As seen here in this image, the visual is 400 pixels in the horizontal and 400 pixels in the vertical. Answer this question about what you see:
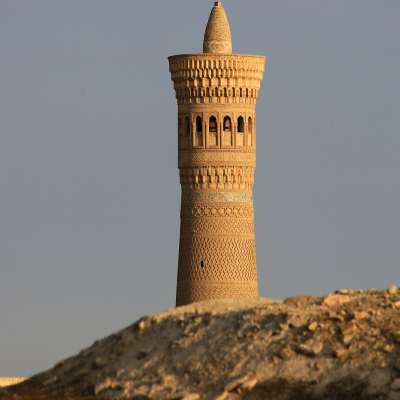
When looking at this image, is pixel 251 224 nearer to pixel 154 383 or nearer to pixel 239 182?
pixel 239 182

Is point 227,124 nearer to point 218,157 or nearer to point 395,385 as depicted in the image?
point 218,157

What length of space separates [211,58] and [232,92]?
1.35 meters

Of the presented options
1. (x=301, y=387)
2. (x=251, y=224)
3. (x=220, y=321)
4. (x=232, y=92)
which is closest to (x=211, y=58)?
(x=232, y=92)

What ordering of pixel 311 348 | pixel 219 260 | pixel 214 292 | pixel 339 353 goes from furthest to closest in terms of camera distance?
pixel 219 260
pixel 214 292
pixel 311 348
pixel 339 353

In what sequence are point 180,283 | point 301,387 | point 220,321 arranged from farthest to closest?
point 180,283 < point 220,321 < point 301,387

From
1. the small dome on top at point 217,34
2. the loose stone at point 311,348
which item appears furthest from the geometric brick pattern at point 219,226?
the loose stone at point 311,348

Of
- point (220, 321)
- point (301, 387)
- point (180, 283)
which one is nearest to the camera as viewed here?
point (301, 387)

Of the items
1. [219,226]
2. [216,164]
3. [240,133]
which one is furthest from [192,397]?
[240,133]

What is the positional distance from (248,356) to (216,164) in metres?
20.6

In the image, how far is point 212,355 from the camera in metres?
31.8

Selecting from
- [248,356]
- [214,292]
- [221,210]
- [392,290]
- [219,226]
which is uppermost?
[221,210]

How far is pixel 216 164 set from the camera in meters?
51.6

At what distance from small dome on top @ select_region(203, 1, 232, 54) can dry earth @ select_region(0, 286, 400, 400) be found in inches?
768

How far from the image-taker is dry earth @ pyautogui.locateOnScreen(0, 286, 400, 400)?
30281 mm
